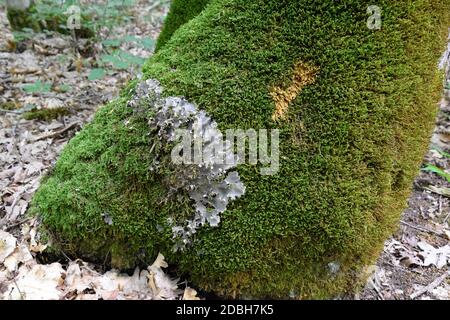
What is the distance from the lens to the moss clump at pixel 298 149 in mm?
1917

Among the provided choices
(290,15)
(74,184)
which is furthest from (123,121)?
(290,15)

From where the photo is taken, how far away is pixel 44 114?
4031 millimetres

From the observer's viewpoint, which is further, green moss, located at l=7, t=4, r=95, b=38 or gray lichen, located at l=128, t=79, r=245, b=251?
green moss, located at l=7, t=4, r=95, b=38

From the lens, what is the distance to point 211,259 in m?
1.97

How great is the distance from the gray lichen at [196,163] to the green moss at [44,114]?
2.53m

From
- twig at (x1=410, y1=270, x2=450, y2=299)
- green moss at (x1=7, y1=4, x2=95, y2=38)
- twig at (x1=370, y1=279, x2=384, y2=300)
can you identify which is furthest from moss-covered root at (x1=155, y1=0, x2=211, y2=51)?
twig at (x1=410, y1=270, x2=450, y2=299)

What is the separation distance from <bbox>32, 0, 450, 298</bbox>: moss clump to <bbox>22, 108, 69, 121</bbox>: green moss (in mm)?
2265

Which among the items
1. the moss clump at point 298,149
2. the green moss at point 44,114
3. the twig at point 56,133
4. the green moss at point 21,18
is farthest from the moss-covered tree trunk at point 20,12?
the moss clump at point 298,149

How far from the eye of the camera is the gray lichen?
1.96 metres

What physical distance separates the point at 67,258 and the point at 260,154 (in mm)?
1315

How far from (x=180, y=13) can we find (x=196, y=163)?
2.14 meters

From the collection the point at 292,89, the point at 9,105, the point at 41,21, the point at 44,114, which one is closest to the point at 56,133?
the point at 44,114

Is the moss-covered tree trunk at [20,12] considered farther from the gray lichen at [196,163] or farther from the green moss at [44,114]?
the gray lichen at [196,163]

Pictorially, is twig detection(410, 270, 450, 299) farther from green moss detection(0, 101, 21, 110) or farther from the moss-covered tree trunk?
the moss-covered tree trunk
